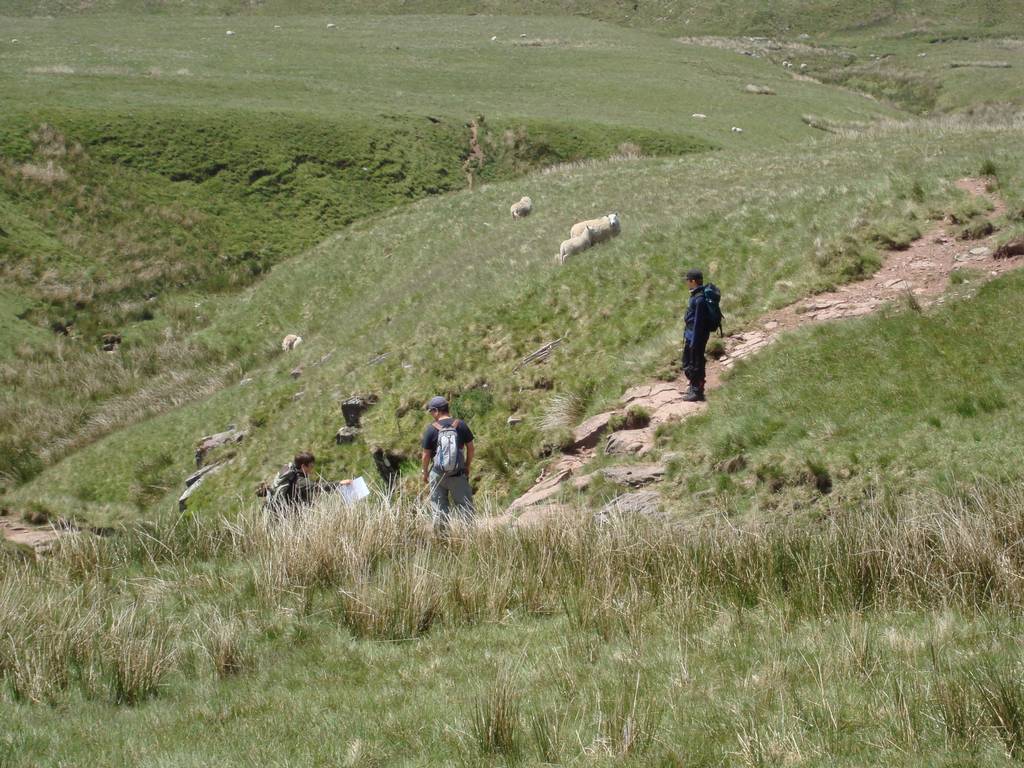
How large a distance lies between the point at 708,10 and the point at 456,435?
120605 millimetres

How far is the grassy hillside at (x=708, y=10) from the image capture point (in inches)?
4309

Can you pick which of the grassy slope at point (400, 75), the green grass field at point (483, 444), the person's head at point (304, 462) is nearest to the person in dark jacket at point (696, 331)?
the green grass field at point (483, 444)

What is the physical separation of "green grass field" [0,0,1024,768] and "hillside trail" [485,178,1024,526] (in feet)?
1.13

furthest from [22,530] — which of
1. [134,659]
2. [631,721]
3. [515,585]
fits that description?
[631,721]

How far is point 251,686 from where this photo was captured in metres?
7.55

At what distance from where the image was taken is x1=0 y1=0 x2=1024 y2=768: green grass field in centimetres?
643

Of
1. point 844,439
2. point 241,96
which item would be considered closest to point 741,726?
point 844,439

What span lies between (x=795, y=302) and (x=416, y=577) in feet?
31.9

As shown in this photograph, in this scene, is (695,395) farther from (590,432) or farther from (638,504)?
(638,504)

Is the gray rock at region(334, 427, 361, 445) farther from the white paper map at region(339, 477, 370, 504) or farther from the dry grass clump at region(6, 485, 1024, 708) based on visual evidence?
the dry grass clump at region(6, 485, 1024, 708)

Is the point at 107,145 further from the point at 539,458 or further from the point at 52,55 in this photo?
the point at 539,458

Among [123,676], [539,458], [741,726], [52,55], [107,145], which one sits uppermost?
[52,55]

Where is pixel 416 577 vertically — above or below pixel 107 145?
below

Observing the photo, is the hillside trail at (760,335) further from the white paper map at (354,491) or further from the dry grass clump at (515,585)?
the dry grass clump at (515,585)
